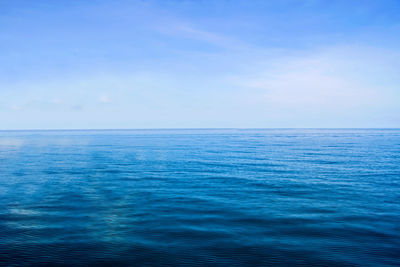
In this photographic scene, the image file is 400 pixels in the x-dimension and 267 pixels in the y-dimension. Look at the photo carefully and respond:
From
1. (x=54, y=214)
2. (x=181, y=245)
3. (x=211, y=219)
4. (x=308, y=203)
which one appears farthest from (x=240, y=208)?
(x=54, y=214)

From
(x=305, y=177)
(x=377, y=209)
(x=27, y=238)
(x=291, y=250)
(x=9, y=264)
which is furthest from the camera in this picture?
(x=305, y=177)

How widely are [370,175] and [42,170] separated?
147 ft

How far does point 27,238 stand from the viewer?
14.6 m

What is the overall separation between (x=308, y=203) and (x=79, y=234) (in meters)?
17.5

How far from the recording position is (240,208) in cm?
1986

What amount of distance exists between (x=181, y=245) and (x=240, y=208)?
7299mm

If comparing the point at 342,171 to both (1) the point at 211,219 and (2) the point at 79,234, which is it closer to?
(1) the point at 211,219

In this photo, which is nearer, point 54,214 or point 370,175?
point 54,214

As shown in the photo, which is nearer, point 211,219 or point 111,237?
point 111,237

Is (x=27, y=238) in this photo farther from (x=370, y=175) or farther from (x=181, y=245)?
(x=370, y=175)

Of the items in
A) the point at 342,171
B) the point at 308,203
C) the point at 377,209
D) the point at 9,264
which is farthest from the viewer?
the point at 342,171

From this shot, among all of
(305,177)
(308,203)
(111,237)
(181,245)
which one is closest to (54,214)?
(111,237)

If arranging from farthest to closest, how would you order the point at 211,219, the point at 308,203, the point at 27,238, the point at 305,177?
the point at 305,177
the point at 308,203
the point at 211,219
the point at 27,238

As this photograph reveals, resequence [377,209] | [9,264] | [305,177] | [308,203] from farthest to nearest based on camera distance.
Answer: [305,177]
[308,203]
[377,209]
[9,264]
